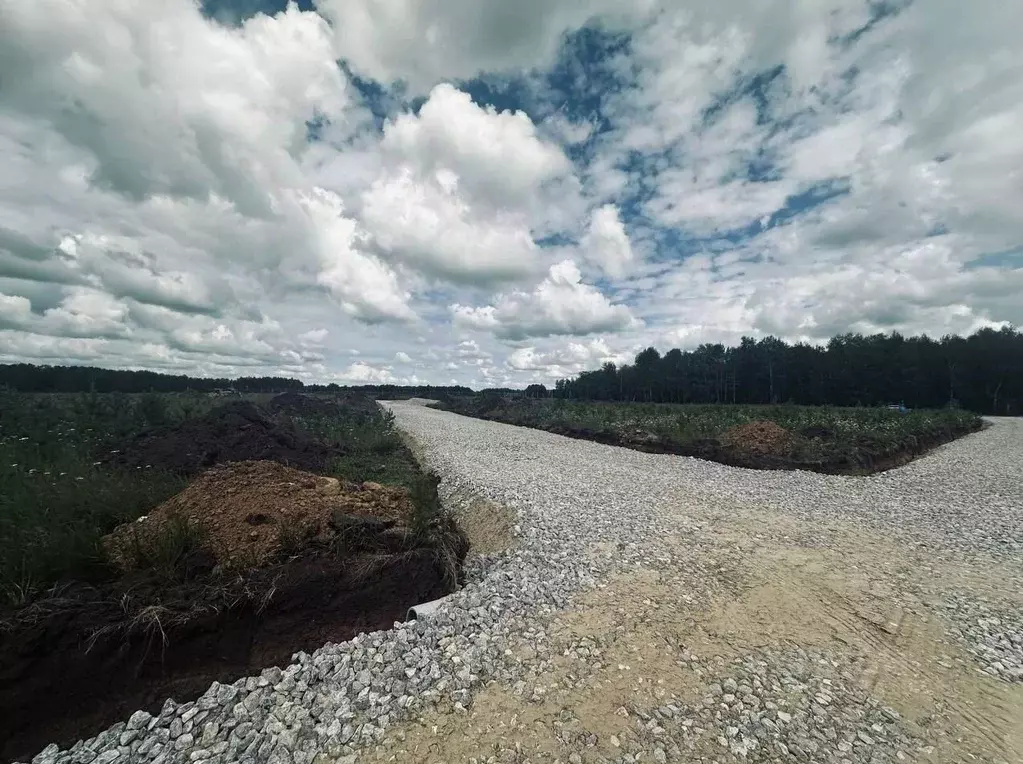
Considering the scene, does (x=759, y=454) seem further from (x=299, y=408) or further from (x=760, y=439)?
(x=299, y=408)

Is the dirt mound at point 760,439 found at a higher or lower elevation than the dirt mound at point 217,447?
higher

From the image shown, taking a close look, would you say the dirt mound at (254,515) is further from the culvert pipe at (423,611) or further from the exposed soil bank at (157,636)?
the culvert pipe at (423,611)

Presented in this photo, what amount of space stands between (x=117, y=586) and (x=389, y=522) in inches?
131

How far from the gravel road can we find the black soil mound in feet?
1.04

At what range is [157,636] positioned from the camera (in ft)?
15.1

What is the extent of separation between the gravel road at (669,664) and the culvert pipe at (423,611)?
0.13m

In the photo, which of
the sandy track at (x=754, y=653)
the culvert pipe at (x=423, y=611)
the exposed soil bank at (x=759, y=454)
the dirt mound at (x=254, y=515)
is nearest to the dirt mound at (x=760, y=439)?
the exposed soil bank at (x=759, y=454)

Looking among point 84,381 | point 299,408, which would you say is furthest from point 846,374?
point 84,381

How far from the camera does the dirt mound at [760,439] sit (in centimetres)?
1697

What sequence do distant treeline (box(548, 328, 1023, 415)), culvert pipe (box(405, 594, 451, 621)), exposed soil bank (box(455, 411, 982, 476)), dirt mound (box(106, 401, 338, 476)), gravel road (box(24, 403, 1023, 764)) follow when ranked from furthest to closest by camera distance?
distant treeline (box(548, 328, 1023, 415)), exposed soil bank (box(455, 411, 982, 476)), dirt mound (box(106, 401, 338, 476)), culvert pipe (box(405, 594, 451, 621)), gravel road (box(24, 403, 1023, 764))

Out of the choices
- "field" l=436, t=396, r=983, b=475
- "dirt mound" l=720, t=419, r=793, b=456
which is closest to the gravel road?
"field" l=436, t=396, r=983, b=475

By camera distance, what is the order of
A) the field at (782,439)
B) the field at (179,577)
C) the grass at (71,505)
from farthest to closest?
the field at (782,439) → the grass at (71,505) → the field at (179,577)

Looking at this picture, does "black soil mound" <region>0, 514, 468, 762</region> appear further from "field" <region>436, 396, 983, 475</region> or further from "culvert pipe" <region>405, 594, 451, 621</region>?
"field" <region>436, 396, 983, 475</region>

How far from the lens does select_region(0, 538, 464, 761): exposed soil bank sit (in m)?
4.03
